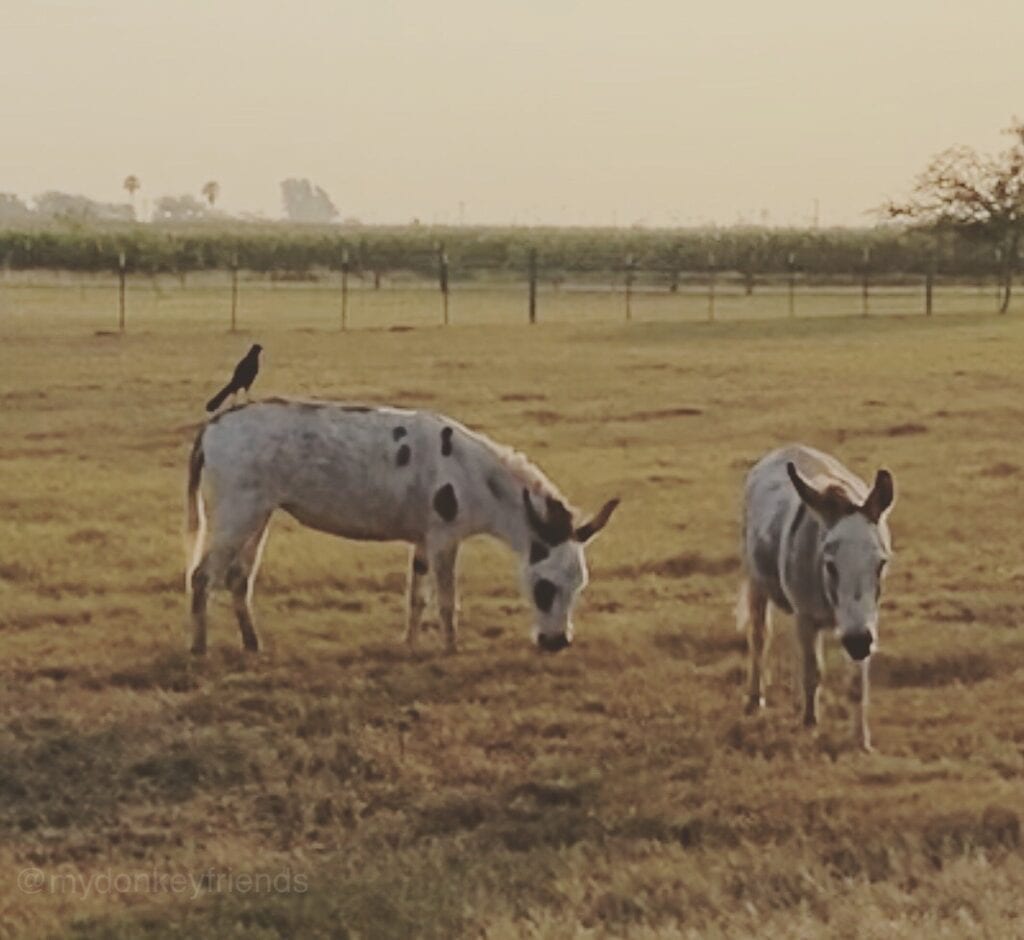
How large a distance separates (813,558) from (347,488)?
11.2 ft

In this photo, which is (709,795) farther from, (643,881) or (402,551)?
(402,551)

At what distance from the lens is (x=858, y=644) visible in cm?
936

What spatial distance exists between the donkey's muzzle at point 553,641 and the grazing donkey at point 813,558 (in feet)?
3.46

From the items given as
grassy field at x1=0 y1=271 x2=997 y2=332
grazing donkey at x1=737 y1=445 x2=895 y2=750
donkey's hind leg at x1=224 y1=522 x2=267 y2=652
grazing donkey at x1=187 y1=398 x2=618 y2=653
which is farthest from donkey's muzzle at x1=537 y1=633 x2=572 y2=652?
grassy field at x1=0 y1=271 x2=997 y2=332

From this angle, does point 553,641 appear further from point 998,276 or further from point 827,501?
point 998,276

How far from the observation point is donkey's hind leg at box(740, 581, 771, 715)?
10852mm

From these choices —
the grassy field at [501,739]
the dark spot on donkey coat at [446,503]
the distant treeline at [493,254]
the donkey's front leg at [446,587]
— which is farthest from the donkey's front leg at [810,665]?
the distant treeline at [493,254]

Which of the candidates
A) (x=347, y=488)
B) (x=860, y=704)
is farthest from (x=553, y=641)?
(x=860, y=704)

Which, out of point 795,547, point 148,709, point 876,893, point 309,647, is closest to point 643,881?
point 876,893

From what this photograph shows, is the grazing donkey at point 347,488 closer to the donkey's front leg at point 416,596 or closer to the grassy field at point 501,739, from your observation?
the donkey's front leg at point 416,596

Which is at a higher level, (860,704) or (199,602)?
(199,602)

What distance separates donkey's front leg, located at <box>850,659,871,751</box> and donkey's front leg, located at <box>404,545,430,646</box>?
10.7 feet

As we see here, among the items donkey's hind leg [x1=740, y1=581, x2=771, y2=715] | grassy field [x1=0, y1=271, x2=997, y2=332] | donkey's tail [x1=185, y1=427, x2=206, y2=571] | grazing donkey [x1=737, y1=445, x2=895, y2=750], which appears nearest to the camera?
grazing donkey [x1=737, y1=445, x2=895, y2=750]

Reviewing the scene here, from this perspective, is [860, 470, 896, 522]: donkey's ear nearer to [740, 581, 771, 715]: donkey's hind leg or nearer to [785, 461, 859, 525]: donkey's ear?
[785, 461, 859, 525]: donkey's ear
